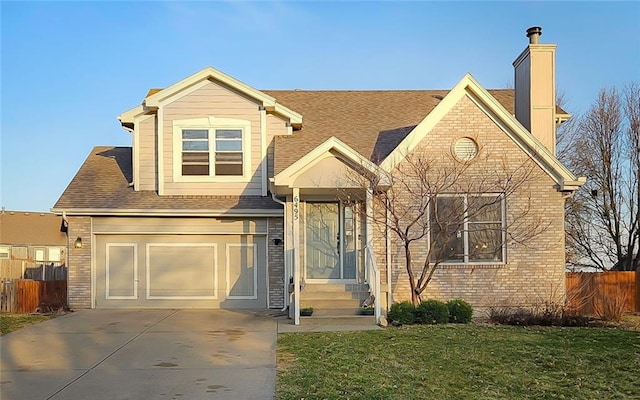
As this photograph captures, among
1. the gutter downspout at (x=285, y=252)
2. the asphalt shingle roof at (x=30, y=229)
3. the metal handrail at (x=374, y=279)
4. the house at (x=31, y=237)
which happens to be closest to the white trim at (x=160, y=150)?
the gutter downspout at (x=285, y=252)

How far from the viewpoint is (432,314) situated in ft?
44.2

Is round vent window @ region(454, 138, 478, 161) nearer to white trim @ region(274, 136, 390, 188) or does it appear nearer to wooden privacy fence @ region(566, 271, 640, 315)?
white trim @ region(274, 136, 390, 188)

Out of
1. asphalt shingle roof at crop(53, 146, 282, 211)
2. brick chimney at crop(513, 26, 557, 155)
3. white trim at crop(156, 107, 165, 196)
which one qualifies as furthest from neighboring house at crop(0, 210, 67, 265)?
brick chimney at crop(513, 26, 557, 155)

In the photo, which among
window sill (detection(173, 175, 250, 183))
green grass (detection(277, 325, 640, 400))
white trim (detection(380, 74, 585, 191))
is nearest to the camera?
green grass (detection(277, 325, 640, 400))

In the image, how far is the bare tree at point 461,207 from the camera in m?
15.0

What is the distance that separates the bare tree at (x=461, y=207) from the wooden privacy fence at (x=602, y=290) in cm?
235

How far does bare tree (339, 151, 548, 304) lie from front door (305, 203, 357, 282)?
100 cm

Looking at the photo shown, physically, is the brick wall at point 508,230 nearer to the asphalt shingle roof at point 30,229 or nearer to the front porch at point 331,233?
the front porch at point 331,233

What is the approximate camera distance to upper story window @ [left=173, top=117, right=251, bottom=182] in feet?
57.6

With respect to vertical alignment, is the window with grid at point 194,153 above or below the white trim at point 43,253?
above

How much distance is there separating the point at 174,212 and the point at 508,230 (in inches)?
338

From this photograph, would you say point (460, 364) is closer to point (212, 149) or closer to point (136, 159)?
point (212, 149)

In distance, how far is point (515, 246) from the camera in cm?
1528

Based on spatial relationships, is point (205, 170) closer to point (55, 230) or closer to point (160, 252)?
point (160, 252)
